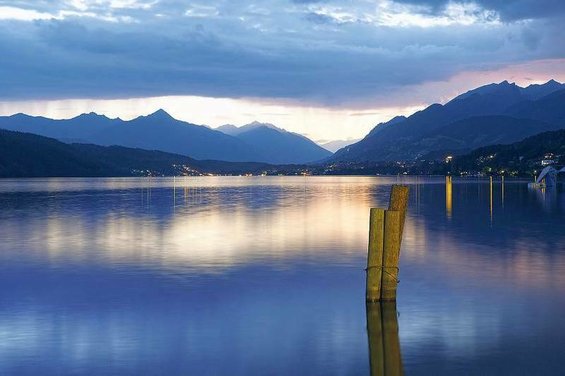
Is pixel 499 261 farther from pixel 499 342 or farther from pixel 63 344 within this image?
pixel 63 344

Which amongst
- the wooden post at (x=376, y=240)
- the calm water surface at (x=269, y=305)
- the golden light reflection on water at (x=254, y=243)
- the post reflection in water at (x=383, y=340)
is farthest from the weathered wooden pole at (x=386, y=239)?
the golden light reflection on water at (x=254, y=243)

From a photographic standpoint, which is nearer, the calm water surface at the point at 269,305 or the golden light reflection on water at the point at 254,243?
the calm water surface at the point at 269,305

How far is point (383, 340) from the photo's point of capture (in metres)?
17.7

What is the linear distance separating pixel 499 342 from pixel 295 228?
3450 cm

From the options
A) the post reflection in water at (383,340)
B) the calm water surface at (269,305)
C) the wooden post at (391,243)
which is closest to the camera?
the post reflection in water at (383,340)

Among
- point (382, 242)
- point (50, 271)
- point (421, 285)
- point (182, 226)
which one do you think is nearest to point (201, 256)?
point (50, 271)

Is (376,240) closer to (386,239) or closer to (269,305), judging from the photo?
(386,239)

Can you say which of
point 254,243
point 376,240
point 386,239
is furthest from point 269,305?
point 254,243

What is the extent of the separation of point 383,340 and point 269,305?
5.82 meters

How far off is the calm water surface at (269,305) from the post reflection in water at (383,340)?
0.27ft

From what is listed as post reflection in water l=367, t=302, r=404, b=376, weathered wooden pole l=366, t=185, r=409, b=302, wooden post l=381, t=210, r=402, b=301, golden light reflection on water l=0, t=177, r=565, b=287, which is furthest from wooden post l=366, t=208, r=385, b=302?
golden light reflection on water l=0, t=177, r=565, b=287

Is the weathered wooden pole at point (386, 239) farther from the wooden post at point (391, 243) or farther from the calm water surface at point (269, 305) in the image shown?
the calm water surface at point (269, 305)

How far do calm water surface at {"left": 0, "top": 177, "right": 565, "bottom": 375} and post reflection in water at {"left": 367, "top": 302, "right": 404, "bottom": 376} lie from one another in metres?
0.08

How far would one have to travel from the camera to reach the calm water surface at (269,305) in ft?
52.2
